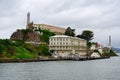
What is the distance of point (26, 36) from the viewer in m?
169

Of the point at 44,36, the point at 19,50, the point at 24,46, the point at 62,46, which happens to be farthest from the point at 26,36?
the point at 19,50

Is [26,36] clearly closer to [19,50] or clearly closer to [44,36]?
[44,36]

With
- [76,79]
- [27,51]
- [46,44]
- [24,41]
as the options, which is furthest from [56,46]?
[76,79]

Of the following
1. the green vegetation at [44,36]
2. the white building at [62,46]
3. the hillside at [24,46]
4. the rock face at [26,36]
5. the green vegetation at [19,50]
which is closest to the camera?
the green vegetation at [19,50]

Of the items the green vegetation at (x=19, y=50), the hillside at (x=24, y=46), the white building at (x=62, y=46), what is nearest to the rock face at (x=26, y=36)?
the hillside at (x=24, y=46)

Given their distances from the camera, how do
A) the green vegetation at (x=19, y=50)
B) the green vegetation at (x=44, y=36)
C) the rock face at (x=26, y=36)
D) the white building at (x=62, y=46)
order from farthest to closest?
1. the green vegetation at (x=44, y=36)
2. the rock face at (x=26, y=36)
3. the white building at (x=62, y=46)
4. the green vegetation at (x=19, y=50)

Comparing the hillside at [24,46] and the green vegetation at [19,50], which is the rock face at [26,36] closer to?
the hillside at [24,46]

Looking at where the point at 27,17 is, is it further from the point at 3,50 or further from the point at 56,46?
the point at 3,50

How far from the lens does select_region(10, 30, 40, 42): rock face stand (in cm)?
16714

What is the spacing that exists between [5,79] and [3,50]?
7659cm

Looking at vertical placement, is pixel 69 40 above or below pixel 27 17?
below

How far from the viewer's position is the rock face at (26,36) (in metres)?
167

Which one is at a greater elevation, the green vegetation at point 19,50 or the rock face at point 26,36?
the rock face at point 26,36

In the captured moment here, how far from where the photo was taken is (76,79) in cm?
5803
